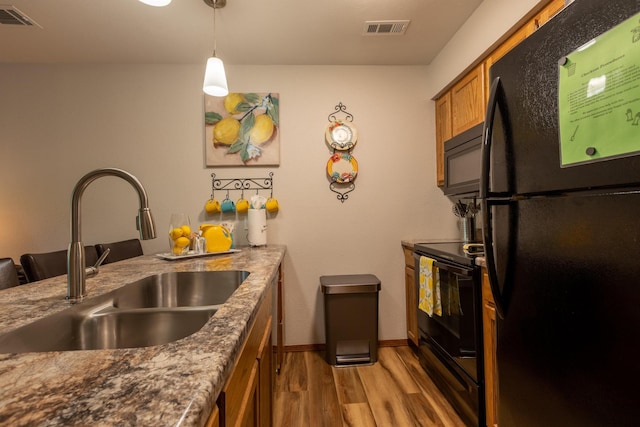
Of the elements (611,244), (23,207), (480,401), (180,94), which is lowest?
(480,401)

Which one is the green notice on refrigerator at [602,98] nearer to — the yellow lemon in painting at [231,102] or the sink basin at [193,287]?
the sink basin at [193,287]

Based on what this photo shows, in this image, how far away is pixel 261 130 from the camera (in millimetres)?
2668

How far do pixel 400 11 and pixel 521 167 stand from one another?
1666mm

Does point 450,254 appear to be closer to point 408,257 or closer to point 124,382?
point 408,257

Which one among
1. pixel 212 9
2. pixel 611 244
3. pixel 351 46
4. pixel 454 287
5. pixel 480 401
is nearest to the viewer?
pixel 611 244

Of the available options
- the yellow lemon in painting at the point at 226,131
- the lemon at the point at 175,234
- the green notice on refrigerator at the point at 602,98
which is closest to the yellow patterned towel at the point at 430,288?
the green notice on refrigerator at the point at 602,98

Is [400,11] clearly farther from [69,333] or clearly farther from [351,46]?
[69,333]

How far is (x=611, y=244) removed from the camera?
630mm

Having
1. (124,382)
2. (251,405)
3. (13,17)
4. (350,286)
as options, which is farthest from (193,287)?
(13,17)

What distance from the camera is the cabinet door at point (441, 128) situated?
8.30ft

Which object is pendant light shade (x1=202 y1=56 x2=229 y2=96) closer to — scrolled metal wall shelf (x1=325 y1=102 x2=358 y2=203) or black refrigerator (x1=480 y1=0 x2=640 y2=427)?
scrolled metal wall shelf (x1=325 y1=102 x2=358 y2=203)

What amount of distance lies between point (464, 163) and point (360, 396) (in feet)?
5.55

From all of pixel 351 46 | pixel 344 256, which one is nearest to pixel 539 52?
pixel 351 46

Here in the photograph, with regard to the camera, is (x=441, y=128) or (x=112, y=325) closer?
(x=112, y=325)
